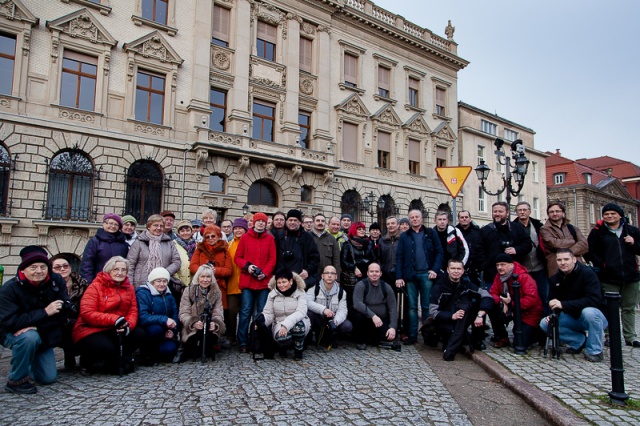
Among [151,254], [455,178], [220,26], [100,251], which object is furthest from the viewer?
[220,26]

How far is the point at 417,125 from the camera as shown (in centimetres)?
2794

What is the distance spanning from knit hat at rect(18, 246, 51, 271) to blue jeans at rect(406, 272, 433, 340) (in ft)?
19.0

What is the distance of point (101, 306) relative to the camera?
18.1 feet

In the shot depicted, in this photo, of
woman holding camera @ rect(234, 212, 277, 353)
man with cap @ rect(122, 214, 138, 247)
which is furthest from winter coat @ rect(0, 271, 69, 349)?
woman holding camera @ rect(234, 212, 277, 353)

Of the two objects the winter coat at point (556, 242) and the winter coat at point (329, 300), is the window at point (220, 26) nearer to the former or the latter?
the winter coat at point (329, 300)

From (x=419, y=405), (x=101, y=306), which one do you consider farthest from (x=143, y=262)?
(x=419, y=405)

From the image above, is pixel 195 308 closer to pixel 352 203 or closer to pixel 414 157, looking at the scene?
pixel 352 203

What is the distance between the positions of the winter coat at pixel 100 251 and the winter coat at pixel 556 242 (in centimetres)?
721

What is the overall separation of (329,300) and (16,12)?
16.8 meters

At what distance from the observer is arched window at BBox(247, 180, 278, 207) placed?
812 inches

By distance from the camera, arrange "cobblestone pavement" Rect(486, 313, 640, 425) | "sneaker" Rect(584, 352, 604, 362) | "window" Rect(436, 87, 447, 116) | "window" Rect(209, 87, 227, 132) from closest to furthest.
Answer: "cobblestone pavement" Rect(486, 313, 640, 425), "sneaker" Rect(584, 352, 604, 362), "window" Rect(209, 87, 227, 132), "window" Rect(436, 87, 447, 116)

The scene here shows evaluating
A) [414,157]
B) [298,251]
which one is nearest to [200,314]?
[298,251]

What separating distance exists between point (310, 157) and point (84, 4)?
39.3ft

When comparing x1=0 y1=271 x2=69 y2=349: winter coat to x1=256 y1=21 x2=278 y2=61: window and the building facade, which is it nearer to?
x1=256 y1=21 x2=278 y2=61: window
